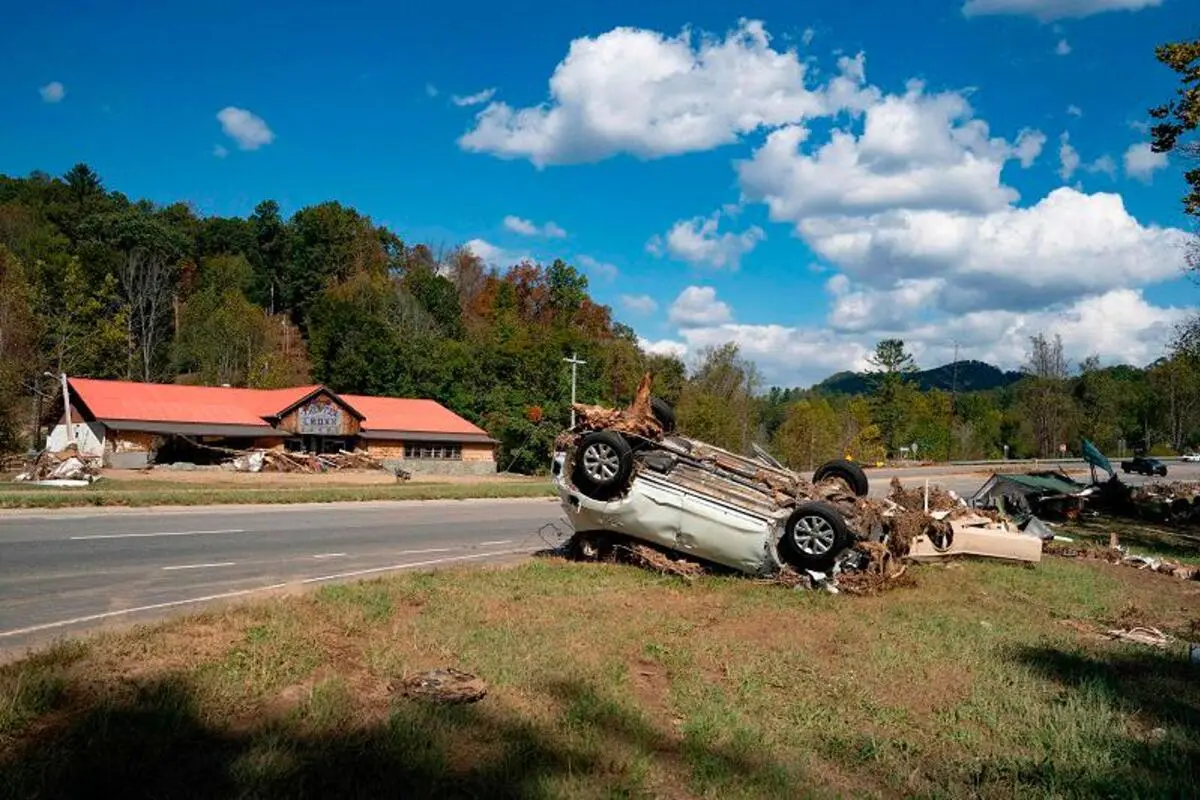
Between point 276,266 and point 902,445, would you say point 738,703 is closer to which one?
point 902,445

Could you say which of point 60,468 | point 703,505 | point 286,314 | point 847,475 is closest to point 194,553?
point 703,505

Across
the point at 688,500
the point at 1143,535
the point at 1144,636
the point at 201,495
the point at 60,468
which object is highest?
the point at 688,500

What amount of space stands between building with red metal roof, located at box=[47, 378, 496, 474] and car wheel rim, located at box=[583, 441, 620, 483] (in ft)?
135

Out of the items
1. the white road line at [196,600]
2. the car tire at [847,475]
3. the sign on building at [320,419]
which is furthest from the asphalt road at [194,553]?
the sign on building at [320,419]

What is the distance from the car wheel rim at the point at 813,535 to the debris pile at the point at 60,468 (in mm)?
29612

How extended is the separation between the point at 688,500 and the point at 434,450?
47184 millimetres

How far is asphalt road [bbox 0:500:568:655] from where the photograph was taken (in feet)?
27.7

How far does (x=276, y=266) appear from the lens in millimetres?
97000

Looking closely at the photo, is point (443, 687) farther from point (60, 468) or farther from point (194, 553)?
point (60, 468)

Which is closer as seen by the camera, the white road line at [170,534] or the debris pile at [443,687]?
the debris pile at [443,687]

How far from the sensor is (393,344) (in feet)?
216

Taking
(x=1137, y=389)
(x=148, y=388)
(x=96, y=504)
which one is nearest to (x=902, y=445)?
(x=1137, y=389)

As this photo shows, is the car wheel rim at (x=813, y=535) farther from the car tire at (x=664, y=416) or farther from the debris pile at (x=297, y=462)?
the debris pile at (x=297, y=462)

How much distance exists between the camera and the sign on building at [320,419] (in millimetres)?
51062
